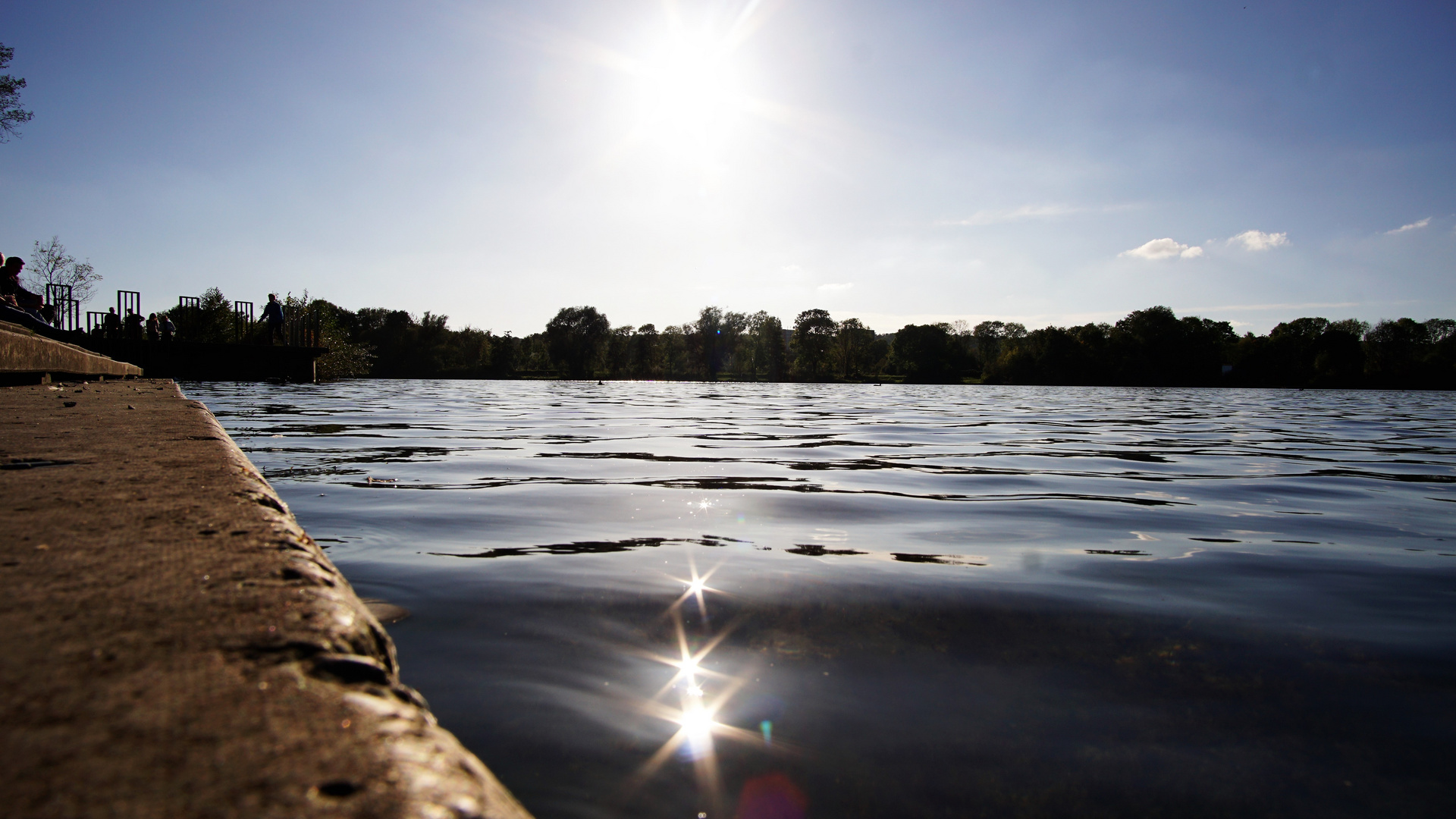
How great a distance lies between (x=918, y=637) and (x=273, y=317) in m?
30.8

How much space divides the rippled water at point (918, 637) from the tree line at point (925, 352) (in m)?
88.3

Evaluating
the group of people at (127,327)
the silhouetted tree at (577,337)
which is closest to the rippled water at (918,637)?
the group of people at (127,327)

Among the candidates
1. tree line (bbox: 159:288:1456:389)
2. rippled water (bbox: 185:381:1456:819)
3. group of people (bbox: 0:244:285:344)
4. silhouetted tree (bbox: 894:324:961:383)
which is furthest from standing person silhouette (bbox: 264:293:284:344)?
silhouetted tree (bbox: 894:324:961:383)

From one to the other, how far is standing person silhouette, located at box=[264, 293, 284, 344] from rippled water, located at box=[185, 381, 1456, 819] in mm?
24742

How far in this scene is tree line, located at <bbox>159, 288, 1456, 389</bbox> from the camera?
285ft

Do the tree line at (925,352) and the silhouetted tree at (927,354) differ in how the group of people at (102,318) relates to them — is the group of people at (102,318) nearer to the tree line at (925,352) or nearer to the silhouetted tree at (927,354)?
the tree line at (925,352)

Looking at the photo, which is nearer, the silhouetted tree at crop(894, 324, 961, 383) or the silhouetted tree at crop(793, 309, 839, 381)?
the silhouetted tree at crop(894, 324, 961, 383)

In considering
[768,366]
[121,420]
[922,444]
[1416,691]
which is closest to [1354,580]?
[1416,691]

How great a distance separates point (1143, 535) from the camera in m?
4.43

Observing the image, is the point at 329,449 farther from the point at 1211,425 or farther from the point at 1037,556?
the point at 1211,425

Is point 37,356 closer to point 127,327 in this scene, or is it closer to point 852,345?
point 127,327

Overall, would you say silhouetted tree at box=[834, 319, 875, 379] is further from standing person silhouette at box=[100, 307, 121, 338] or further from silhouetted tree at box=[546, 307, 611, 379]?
standing person silhouette at box=[100, 307, 121, 338]

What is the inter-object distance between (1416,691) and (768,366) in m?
112

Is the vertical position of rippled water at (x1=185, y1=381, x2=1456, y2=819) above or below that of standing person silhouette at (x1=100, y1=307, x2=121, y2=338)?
below
